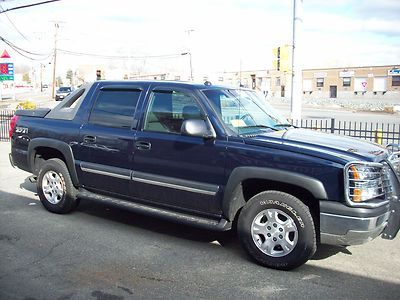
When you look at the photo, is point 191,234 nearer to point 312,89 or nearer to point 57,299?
point 57,299

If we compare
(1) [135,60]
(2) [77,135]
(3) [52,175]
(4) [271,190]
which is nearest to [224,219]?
(4) [271,190]

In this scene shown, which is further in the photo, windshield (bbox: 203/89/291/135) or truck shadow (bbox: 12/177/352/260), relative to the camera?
truck shadow (bbox: 12/177/352/260)

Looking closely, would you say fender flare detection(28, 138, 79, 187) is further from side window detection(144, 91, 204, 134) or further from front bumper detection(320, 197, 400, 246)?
front bumper detection(320, 197, 400, 246)

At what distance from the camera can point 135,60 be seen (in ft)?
238

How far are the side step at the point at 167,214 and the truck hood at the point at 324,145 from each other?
94 centimetres

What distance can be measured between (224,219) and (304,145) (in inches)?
45.3

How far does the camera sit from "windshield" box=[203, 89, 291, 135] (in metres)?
4.90

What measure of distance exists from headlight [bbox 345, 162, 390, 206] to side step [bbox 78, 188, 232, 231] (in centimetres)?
134

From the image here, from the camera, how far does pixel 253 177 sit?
4426 mm

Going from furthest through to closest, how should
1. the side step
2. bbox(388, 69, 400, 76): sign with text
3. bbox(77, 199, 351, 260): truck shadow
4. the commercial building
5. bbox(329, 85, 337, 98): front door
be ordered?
bbox(329, 85, 337, 98): front door → the commercial building → bbox(388, 69, 400, 76): sign with text → bbox(77, 199, 351, 260): truck shadow → the side step

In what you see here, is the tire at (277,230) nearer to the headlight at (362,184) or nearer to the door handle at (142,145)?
the headlight at (362,184)

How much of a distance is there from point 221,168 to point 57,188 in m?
2.75

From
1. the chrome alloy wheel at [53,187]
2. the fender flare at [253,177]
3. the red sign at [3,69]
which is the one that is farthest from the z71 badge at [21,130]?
the red sign at [3,69]

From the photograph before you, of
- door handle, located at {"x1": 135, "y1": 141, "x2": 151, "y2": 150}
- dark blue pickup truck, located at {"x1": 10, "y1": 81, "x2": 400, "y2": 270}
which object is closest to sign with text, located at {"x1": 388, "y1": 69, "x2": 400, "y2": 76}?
dark blue pickup truck, located at {"x1": 10, "y1": 81, "x2": 400, "y2": 270}
